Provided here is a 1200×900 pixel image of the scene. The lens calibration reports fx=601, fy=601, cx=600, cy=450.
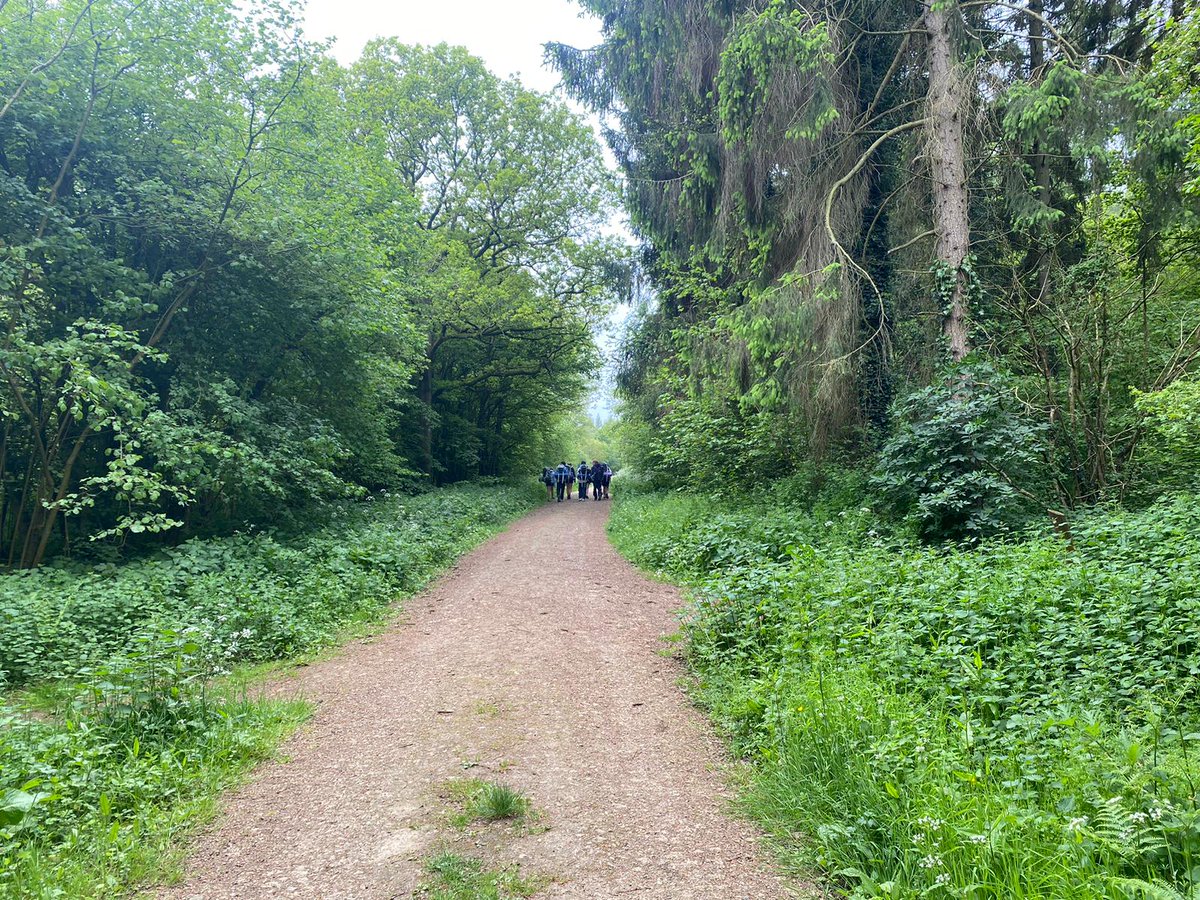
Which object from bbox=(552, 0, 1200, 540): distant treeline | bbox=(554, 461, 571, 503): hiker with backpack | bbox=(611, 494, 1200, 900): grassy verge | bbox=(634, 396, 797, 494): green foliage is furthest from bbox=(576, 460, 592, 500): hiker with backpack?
bbox=(611, 494, 1200, 900): grassy verge

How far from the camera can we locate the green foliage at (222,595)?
5.14 metres

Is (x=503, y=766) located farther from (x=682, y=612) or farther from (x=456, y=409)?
(x=456, y=409)

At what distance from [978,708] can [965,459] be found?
4.95 metres

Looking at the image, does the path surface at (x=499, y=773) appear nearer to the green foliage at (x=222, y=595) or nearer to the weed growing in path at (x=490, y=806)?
the weed growing in path at (x=490, y=806)

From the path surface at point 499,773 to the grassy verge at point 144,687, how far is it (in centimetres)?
30

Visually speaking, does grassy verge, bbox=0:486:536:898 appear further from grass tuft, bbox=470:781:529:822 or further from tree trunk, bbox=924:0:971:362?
tree trunk, bbox=924:0:971:362

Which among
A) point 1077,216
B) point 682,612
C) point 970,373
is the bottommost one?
point 682,612

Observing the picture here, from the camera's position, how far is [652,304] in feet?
60.8

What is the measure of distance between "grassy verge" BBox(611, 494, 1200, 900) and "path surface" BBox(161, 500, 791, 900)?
1.35ft

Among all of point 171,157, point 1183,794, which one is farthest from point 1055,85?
point 171,157

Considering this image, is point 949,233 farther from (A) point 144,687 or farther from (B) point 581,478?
(B) point 581,478

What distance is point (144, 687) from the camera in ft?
13.2

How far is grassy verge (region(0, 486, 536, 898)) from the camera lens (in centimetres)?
283

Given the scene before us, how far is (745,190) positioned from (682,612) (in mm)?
8013
